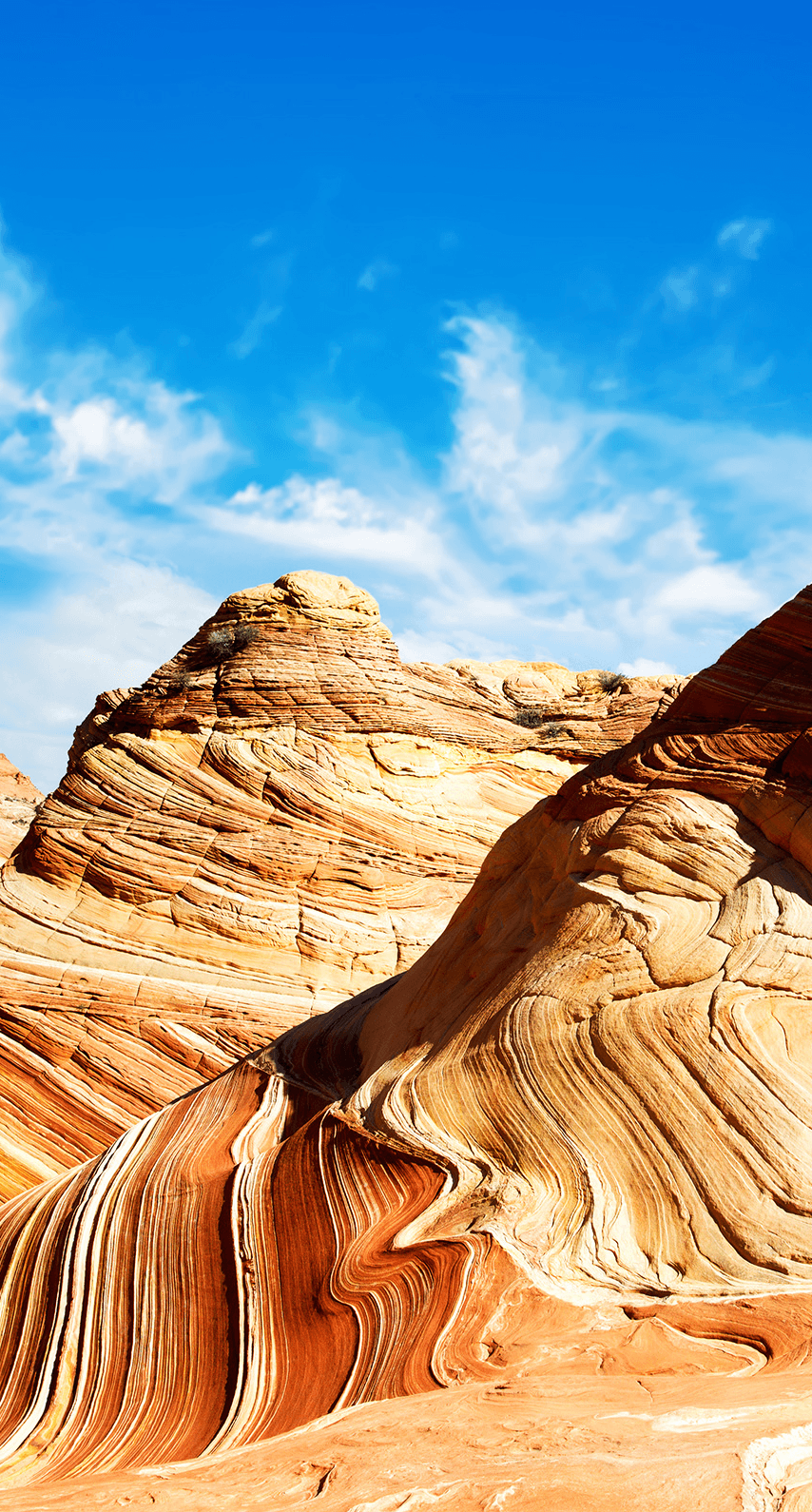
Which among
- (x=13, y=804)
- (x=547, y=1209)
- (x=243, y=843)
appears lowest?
(x=547, y=1209)

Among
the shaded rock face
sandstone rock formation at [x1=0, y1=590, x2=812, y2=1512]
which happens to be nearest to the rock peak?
the shaded rock face

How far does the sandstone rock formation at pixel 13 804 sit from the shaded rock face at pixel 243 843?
6730mm

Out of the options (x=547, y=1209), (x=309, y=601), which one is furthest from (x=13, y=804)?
(x=547, y=1209)

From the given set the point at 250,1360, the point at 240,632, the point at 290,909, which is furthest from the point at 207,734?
the point at 250,1360

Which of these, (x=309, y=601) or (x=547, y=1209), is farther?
(x=309, y=601)

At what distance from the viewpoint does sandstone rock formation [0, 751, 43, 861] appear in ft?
85.2

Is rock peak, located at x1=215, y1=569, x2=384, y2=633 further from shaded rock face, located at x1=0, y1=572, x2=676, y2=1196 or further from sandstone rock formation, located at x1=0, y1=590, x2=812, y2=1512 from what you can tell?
sandstone rock formation, located at x1=0, y1=590, x2=812, y2=1512

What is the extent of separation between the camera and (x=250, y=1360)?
591cm

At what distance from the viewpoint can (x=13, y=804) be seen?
32.3 metres

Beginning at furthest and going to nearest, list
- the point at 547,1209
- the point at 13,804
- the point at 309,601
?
the point at 13,804 < the point at 309,601 < the point at 547,1209

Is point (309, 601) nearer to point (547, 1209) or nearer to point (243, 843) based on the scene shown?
point (243, 843)

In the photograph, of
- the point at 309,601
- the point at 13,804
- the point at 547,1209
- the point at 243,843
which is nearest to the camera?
the point at 547,1209

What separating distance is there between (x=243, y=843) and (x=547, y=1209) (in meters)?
11.9

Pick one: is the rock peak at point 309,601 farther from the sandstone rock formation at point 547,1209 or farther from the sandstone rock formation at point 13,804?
the sandstone rock formation at point 547,1209
